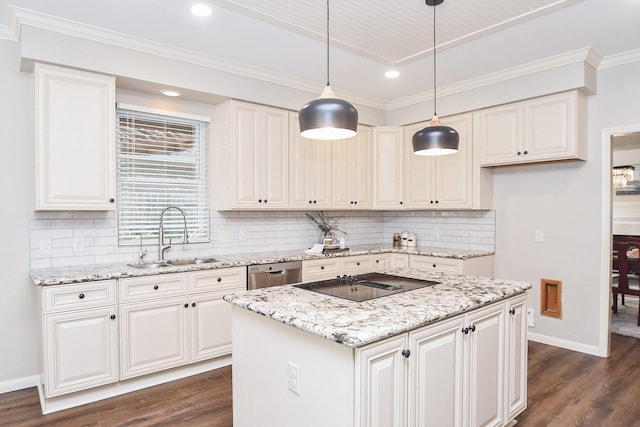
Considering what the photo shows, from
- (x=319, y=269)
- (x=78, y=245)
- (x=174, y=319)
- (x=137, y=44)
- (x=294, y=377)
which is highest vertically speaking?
(x=137, y=44)

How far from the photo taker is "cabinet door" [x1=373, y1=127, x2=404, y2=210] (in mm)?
4910

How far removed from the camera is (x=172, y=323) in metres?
3.11

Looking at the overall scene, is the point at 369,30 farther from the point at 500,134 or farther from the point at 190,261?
the point at 190,261

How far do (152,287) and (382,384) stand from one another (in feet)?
6.76

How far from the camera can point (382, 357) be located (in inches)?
61.7

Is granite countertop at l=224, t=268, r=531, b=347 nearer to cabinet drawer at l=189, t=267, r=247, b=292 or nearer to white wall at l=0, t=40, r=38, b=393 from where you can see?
cabinet drawer at l=189, t=267, r=247, b=292

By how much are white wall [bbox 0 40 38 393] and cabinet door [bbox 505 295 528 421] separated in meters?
3.31

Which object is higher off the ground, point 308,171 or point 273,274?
point 308,171

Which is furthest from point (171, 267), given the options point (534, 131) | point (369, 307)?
point (534, 131)

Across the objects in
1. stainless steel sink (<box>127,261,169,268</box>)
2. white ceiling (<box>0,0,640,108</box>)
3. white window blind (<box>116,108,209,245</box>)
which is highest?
white ceiling (<box>0,0,640,108</box>)

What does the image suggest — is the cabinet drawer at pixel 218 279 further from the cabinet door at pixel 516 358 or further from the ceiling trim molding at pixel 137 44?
the cabinet door at pixel 516 358

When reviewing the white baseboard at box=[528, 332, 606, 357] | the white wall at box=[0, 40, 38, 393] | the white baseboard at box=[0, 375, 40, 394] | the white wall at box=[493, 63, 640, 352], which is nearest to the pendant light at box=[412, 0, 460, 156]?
the white wall at box=[493, 63, 640, 352]

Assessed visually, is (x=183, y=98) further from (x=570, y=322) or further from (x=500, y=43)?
(x=570, y=322)

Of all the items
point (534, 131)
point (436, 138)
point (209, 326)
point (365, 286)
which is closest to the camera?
point (365, 286)
